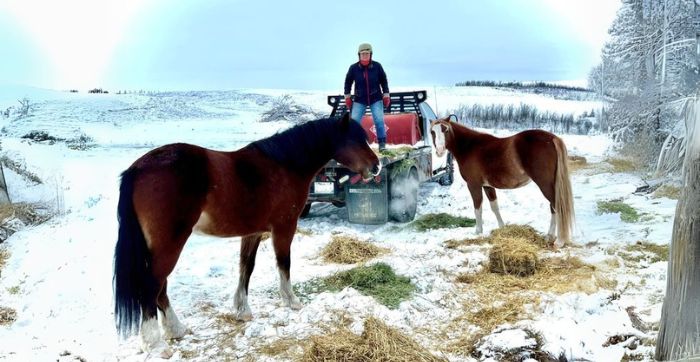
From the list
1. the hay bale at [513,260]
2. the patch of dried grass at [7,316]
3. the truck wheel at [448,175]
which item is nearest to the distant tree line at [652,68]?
the truck wheel at [448,175]

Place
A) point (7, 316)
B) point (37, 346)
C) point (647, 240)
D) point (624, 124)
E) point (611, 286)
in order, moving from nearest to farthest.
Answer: point (37, 346) → point (7, 316) → point (611, 286) → point (647, 240) → point (624, 124)

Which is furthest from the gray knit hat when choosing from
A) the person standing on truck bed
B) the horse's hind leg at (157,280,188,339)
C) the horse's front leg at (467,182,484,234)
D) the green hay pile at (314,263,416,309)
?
the horse's hind leg at (157,280,188,339)

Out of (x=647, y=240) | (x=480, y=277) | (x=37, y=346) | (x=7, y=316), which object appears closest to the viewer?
(x=37, y=346)

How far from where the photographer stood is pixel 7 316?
13.1ft

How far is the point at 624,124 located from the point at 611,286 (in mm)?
13699

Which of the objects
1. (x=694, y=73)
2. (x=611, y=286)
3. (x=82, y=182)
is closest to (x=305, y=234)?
(x=611, y=286)

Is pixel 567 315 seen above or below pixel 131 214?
below

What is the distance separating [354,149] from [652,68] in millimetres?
14160

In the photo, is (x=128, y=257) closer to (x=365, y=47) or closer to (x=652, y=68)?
(x=365, y=47)

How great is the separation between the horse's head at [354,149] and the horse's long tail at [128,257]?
6.07 feet

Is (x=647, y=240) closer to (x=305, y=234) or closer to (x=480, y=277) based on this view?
(x=480, y=277)

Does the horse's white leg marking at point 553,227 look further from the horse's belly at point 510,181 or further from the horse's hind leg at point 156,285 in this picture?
the horse's hind leg at point 156,285

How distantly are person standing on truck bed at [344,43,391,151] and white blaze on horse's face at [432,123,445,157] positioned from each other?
86cm

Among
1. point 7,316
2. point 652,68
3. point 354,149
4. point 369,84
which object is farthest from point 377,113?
point 652,68
